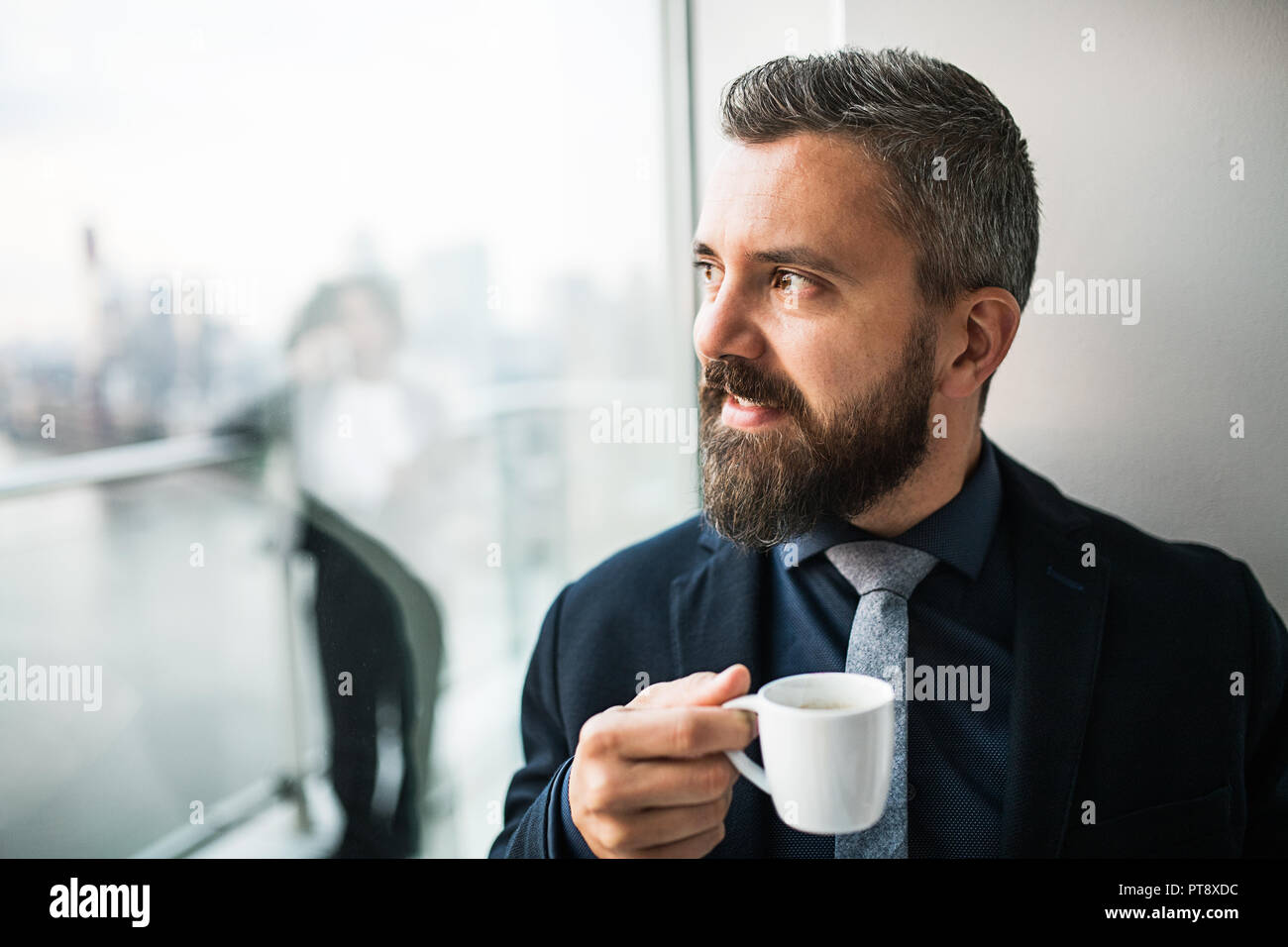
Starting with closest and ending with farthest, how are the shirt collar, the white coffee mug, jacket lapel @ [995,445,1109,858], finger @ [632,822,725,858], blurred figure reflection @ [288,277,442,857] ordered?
the white coffee mug, finger @ [632,822,725,858], jacket lapel @ [995,445,1109,858], the shirt collar, blurred figure reflection @ [288,277,442,857]

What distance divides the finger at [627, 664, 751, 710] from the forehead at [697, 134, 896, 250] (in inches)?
16.8

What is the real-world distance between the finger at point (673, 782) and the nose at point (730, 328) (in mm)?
399

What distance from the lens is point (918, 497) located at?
Answer: 3.16ft

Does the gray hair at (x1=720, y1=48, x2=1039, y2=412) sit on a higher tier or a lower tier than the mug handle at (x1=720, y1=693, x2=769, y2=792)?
higher

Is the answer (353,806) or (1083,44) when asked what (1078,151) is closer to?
(1083,44)

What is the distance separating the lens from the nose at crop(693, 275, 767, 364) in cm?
87

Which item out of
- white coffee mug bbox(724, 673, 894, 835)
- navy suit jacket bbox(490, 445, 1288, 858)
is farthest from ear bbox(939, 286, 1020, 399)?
white coffee mug bbox(724, 673, 894, 835)

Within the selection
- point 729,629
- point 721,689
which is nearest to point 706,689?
point 721,689

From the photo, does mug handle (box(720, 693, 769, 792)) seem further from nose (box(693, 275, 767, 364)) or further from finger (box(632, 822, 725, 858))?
nose (box(693, 275, 767, 364))

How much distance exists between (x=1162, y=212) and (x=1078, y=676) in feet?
1.64

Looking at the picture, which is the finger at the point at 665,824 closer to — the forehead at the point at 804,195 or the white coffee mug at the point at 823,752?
the white coffee mug at the point at 823,752

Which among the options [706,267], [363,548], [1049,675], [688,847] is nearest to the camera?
[688,847]

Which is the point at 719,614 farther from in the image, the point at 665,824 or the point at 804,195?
the point at 804,195
